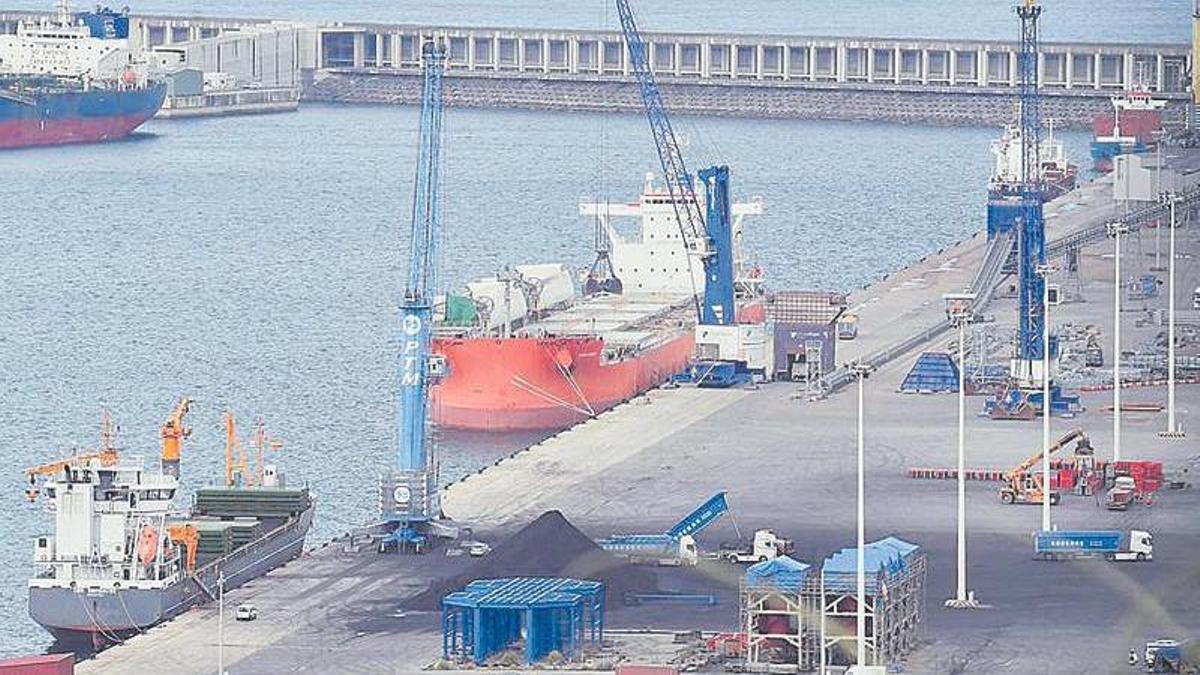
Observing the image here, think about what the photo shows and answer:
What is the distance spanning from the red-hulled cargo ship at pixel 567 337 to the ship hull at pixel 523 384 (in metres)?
0.02

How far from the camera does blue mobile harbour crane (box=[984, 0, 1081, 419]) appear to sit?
82.2m

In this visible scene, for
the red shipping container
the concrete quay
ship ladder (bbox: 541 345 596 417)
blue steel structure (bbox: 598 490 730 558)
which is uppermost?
the concrete quay

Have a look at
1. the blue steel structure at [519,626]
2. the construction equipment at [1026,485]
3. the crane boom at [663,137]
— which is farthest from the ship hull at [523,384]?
the blue steel structure at [519,626]

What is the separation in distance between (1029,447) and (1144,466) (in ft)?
18.3

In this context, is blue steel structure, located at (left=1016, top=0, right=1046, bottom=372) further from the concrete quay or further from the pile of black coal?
the concrete quay

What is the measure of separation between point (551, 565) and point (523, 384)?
29.4m

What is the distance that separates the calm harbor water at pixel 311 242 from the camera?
82.3 m

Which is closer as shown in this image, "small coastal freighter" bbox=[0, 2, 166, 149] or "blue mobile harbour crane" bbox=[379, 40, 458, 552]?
"blue mobile harbour crane" bbox=[379, 40, 458, 552]

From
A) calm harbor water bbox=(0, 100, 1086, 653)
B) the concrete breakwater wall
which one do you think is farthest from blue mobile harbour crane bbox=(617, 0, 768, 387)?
the concrete breakwater wall

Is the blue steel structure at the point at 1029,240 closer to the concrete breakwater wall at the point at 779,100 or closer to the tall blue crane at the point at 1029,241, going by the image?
the tall blue crane at the point at 1029,241

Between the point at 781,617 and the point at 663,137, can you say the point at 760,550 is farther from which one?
the point at 663,137

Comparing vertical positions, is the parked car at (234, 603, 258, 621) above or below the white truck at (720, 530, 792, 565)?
below

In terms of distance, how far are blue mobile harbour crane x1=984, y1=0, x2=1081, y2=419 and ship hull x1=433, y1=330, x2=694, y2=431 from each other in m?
9.70

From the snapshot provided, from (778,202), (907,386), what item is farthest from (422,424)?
(778,202)
